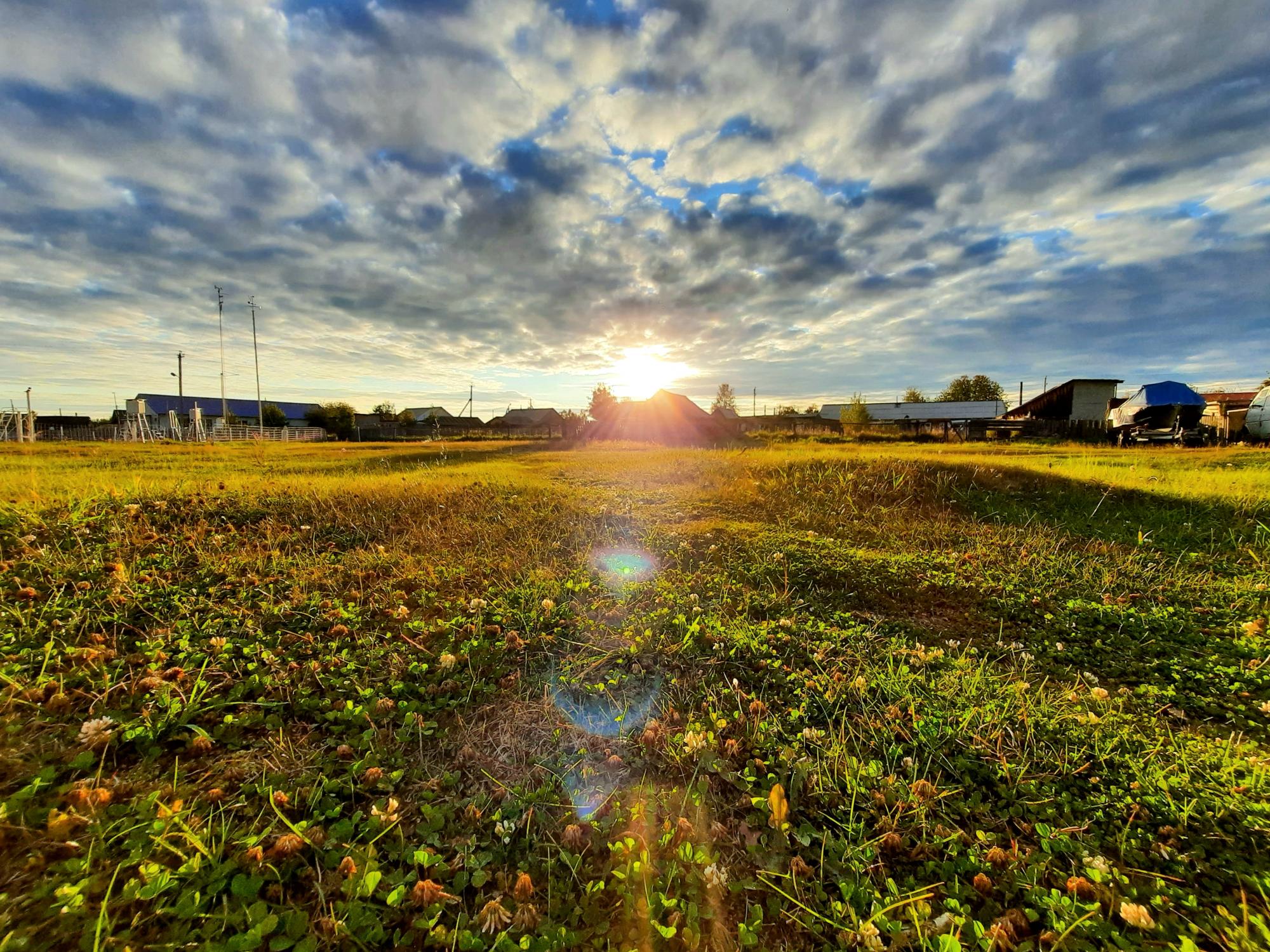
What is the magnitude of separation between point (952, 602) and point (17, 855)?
17.5 feet

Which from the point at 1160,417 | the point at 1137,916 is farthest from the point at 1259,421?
the point at 1137,916

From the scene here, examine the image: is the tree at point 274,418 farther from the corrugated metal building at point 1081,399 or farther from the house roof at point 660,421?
the corrugated metal building at point 1081,399

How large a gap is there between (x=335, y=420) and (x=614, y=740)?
6259 cm

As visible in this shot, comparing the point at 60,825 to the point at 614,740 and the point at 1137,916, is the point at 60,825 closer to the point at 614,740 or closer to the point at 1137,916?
the point at 614,740

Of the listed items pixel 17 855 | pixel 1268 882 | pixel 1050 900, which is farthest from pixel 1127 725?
pixel 17 855

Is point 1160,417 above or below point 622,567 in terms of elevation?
above

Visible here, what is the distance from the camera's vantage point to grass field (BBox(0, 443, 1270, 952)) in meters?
1.64

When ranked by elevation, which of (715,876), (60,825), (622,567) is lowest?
(715,876)

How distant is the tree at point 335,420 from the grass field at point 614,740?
56463 millimetres

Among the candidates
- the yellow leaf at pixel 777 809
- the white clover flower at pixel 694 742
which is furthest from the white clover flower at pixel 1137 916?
the white clover flower at pixel 694 742

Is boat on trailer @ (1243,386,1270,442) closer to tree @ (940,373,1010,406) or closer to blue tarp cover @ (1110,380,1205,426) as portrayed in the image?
blue tarp cover @ (1110,380,1205,426)

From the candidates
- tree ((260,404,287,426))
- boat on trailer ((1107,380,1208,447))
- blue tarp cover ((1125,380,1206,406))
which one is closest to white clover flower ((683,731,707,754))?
boat on trailer ((1107,380,1208,447))

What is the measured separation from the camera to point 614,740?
248cm

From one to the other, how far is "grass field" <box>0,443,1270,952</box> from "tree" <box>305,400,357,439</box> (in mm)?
56463
